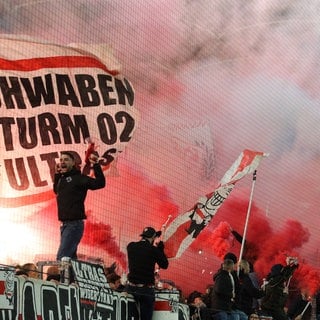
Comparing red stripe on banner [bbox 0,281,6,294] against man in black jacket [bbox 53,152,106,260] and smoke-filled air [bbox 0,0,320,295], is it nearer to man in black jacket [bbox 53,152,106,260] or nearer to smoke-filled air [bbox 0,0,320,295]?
man in black jacket [bbox 53,152,106,260]

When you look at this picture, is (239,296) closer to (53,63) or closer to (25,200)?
(25,200)

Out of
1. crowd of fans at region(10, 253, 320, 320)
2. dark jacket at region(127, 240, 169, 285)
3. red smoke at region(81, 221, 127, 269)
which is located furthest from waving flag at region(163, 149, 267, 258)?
dark jacket at region(127, 240, 169, 285)

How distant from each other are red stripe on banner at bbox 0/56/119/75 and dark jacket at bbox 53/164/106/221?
11.9 feet

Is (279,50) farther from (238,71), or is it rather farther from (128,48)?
(128,48)

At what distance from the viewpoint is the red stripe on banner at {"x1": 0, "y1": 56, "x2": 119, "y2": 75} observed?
1164 centimetres

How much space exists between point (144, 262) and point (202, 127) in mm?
6416

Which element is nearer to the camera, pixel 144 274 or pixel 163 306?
pixel 144 274

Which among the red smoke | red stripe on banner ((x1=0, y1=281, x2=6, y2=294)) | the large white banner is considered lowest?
red stripe on banner ((x1=0, y1=281, x2=6, y2=294))

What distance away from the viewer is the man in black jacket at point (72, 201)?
8125 mm

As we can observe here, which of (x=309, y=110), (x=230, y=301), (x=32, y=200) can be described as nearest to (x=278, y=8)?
(x=309, y=110)

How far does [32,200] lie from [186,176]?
286 centimetres

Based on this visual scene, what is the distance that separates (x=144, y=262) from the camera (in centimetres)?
802

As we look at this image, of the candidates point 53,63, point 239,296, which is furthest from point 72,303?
point 53,63

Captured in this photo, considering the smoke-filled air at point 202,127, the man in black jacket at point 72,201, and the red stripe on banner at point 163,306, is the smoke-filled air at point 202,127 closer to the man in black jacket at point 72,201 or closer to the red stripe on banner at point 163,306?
the man in black jacket at point 72,201
